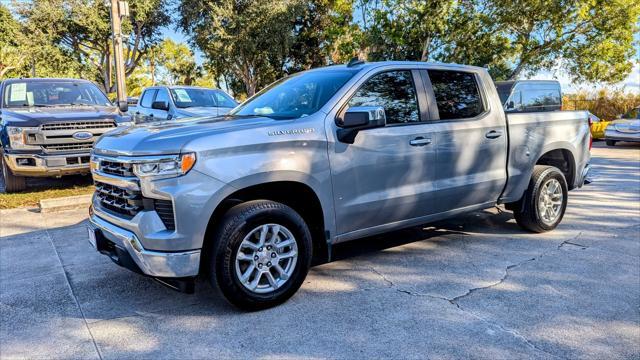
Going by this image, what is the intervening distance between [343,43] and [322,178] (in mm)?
24514

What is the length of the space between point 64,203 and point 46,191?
1415mm

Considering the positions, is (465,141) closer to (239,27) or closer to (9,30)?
(239,27)

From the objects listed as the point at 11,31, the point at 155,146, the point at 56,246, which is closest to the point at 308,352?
the point at 155,146

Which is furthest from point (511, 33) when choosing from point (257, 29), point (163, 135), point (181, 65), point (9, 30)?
point (181, 65)

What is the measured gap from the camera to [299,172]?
356 cm

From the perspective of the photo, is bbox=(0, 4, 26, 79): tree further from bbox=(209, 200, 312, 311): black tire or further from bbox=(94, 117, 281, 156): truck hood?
bbox=(209, 200, 312, 311): black tire

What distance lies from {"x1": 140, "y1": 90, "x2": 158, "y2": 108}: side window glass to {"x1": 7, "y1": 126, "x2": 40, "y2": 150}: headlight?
4309 millimetres

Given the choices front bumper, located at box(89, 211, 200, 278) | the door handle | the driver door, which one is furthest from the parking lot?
the door handle

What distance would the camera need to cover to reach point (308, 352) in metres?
2.95

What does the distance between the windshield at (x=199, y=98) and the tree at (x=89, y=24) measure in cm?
1543

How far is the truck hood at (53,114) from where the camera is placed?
23.8ft

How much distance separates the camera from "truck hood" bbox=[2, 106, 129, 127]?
724cm

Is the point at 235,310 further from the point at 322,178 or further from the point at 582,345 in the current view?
the point at 582,345

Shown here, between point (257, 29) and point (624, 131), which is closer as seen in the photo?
point (624, 131)
